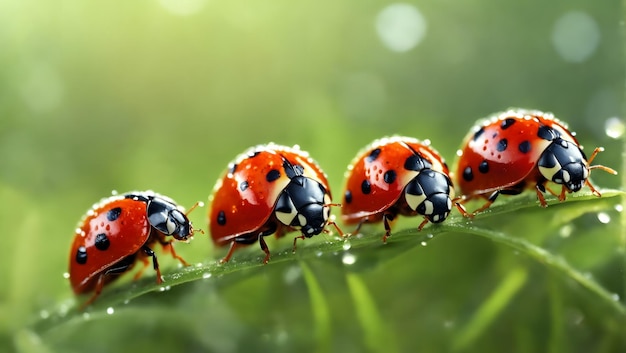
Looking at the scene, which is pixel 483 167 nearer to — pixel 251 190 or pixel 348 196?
pixel 348 196

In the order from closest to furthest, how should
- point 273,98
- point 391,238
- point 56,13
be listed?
1. point 391,238
2. point 273,98
3. point 56,13

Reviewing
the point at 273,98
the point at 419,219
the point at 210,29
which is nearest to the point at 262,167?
the point at 419,219

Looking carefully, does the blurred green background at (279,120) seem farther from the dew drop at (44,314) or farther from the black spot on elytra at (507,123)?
the black spot on elytra at (507,123)

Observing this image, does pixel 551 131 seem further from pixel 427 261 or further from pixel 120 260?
Result: pixel 120 260

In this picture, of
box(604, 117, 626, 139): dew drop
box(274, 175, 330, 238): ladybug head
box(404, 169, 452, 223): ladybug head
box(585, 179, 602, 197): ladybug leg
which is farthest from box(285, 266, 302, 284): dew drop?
box(604, 117, 626, 139): dew drop

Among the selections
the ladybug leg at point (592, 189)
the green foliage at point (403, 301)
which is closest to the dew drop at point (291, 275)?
the green foliage at point (403, 301)

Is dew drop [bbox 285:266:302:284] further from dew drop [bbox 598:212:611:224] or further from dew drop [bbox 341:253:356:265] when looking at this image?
dew drop [bbox 598:212:611:224]
